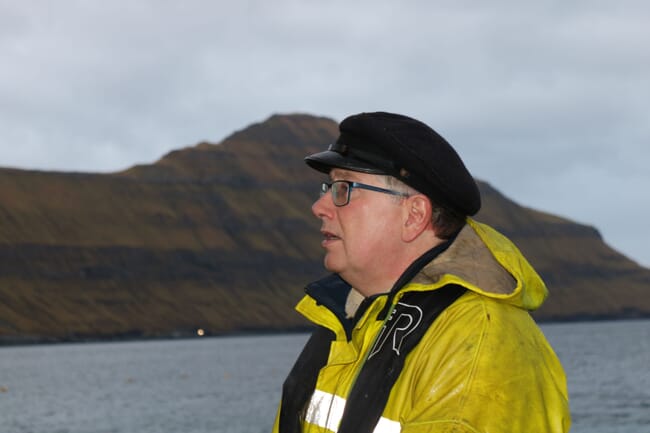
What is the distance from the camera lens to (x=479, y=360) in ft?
8.58

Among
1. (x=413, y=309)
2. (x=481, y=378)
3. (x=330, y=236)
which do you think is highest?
(x=330, y=236)

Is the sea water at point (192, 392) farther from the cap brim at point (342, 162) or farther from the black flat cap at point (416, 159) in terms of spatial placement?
the black flat cap at point (416, 159)

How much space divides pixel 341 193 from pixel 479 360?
2.71 feet

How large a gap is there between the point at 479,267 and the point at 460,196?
9.9 inches

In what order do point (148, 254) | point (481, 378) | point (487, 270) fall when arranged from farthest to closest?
point (148, 254) → point (487, 270) → point (481, 378)

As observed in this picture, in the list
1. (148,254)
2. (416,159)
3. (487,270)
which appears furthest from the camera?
(148,254)

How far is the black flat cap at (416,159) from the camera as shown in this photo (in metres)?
3.00

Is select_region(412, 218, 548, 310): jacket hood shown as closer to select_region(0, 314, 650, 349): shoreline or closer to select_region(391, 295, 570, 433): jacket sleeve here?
select_region(391, 295, 570, 433): jacket sleeve

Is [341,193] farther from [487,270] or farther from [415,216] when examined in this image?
[487,270]

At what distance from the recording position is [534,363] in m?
2.72

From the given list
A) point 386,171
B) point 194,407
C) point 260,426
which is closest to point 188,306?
point 194,407

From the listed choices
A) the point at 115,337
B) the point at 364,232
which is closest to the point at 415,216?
the point at 364,232

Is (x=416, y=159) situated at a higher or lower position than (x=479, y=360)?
higher

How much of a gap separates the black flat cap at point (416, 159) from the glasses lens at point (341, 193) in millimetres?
103
